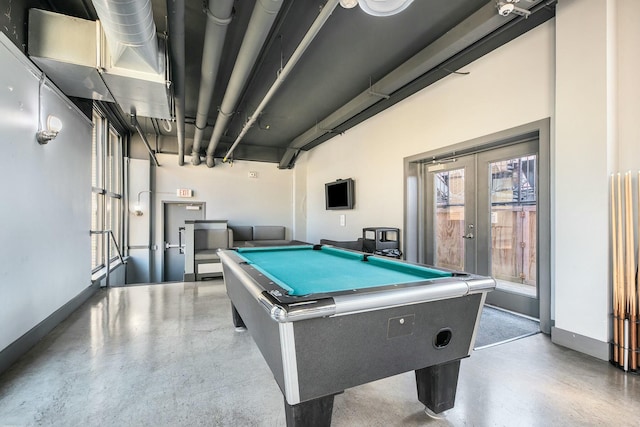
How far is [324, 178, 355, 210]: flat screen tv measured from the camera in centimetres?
539

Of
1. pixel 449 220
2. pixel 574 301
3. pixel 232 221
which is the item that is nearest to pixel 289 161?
pixel 232 221

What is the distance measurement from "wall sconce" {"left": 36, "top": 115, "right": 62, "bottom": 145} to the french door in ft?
14.1

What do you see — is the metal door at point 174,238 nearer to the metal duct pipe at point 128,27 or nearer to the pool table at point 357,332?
the metal duct pipe at point 128,27

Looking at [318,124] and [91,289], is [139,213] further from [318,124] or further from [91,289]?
[318,124]

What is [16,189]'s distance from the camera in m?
2.17

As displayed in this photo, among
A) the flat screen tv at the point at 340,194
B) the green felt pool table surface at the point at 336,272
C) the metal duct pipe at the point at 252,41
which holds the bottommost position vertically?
the green felt pool table surface at the point at 336,272

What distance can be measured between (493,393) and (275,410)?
4.48 ft

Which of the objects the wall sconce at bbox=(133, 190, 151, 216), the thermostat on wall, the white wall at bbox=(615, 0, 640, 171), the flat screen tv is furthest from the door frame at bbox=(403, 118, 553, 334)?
the wall sconce at bbox=(133, 190, 151, 216)

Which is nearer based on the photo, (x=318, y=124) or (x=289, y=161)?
(x=318, y=124)

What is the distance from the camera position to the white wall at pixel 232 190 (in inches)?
269

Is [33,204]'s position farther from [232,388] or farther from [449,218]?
[449,218]

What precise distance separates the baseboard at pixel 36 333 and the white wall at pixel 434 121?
4136 mm

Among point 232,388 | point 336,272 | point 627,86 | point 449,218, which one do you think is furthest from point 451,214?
point 232,388

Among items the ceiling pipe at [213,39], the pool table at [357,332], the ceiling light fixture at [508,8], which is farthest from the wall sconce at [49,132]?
the ceiling light fixture at [508,8]
